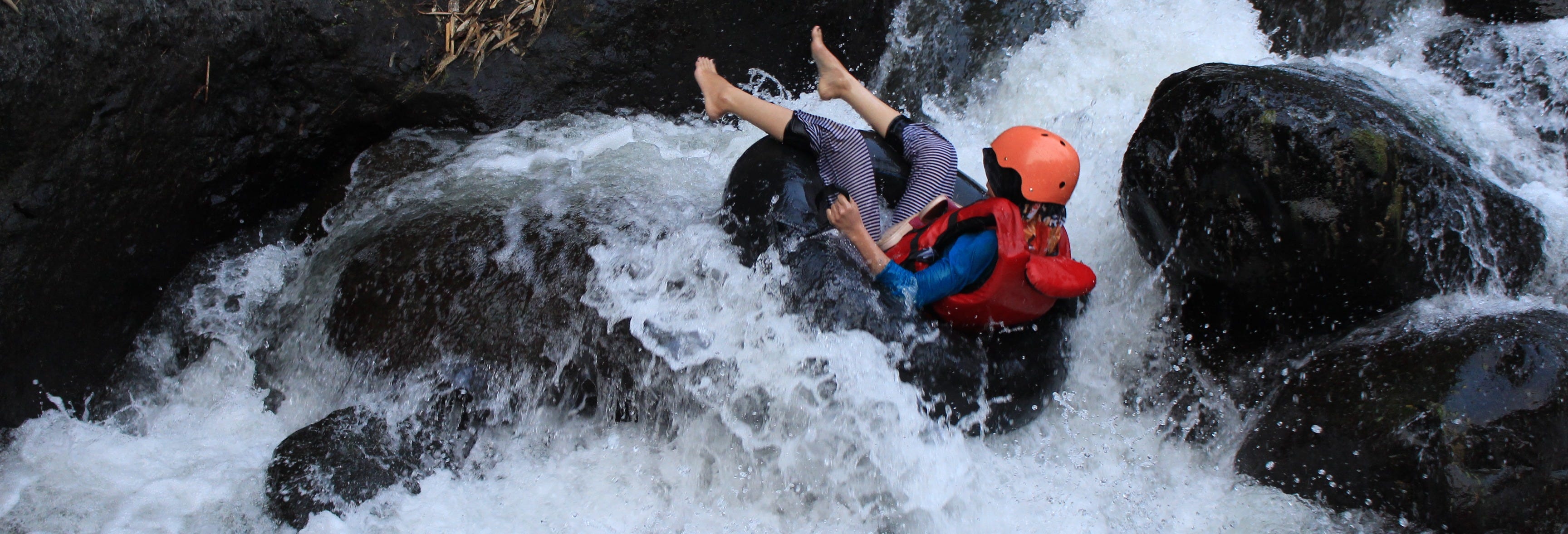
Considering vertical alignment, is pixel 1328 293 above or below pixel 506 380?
above

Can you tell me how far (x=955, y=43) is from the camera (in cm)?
601

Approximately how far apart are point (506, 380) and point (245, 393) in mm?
1234

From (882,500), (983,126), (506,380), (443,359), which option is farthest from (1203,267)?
(443,359)

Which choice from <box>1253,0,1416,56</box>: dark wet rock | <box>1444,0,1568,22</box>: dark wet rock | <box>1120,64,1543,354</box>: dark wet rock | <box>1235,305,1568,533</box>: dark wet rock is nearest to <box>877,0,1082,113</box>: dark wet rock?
<box>1253,0,1416,56</box>: dark wet rock

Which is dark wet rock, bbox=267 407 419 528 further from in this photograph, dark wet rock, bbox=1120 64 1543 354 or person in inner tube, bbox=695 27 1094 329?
dark wet rock, bbox=1120 64 1543 354

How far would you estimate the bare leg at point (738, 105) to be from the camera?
169 inches

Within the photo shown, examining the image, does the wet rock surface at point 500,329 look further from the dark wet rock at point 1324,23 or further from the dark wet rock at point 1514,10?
the dark wet rock at point 1514,10

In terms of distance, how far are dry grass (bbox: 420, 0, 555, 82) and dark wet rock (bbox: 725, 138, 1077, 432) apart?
6.05 feet

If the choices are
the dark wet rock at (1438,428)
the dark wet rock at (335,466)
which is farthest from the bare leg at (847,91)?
the dark wet rock at (335,466)

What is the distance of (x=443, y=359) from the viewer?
12.4 ft

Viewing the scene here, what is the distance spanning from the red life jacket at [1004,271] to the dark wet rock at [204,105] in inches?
92.4

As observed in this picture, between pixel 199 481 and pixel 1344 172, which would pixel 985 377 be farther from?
pixel 199 481

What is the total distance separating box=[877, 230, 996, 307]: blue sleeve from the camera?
11.6ft

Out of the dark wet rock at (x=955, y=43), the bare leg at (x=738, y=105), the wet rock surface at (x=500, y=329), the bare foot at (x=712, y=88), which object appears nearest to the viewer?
the wet rock surface at (x=500, y=329)
